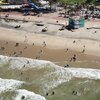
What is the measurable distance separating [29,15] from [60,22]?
11632 mm

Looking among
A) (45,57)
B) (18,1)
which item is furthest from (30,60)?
(18,1)

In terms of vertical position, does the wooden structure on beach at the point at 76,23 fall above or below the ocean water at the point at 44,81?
above

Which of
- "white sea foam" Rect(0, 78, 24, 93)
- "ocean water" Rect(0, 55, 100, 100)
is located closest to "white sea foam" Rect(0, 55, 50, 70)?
"ocean water" Rect(0, 55, 100, 100)

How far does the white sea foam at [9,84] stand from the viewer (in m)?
50.2

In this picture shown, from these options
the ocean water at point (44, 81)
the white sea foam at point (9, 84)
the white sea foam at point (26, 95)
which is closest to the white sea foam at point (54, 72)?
the ocean water at point (44, 81)

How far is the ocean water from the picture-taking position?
48.1 m

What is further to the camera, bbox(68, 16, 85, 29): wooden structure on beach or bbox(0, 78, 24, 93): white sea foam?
bbox(68, 16, 85, 29): wooden structure on beach

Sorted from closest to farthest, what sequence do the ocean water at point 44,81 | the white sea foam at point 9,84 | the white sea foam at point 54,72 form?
the ocean water at point 44,81 → the white sea foam at point 9,84 → the white sea foam at point 54,72

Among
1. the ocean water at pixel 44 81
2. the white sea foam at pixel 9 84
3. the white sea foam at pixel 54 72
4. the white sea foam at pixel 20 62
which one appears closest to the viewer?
the ocean water at pixel 44 81

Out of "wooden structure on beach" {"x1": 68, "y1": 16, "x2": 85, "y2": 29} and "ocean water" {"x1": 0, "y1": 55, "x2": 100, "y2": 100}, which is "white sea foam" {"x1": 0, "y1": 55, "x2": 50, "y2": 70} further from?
"wooden structure on beach" {"x1": 68, "y1": 16, "x2": 85, "y2": 29}

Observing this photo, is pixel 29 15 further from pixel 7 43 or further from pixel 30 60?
pixel 30 60

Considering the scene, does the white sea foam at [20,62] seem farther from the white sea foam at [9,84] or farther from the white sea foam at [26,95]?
the white sea foam at [26,95]

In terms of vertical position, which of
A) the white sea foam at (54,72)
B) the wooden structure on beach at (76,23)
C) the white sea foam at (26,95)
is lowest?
the white sea foam at (26,95)

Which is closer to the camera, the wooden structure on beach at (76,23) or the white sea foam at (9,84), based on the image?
the white sea foam at (9,84)
